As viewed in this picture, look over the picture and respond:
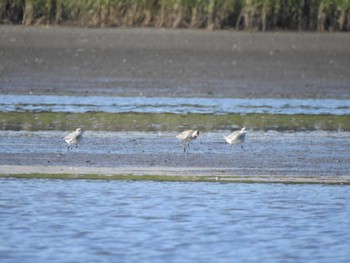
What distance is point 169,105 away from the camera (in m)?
18.9

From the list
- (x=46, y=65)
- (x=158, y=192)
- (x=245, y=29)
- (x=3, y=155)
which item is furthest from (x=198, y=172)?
(x=245, y=29)

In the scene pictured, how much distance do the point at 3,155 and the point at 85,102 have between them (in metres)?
5.77

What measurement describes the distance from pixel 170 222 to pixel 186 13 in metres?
17.3

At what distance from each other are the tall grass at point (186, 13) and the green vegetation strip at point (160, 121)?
9.22 metres

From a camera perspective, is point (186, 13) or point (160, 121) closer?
point (160, 121)

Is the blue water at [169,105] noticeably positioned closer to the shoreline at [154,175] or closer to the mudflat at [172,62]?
the mudflat at [172,62]

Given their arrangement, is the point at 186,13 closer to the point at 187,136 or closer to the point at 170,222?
the point at 187,136

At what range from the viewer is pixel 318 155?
45.4 ft

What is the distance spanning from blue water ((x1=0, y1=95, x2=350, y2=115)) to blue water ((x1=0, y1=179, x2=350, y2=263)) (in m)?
6.51

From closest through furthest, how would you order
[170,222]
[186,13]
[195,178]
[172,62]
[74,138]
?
1. [170,222]
2. [195,178]
3. [74,138]
4. [172,62]
5. [186,13]

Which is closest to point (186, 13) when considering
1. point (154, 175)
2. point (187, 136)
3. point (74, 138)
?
point (187, 136)


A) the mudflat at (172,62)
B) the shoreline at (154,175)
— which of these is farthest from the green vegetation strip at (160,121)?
the shoreline at (154,175)

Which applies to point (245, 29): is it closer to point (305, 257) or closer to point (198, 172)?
point (198, 172)

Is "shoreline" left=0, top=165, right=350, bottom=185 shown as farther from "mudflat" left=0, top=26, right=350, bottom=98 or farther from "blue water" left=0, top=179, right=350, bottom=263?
"mudflat" left=0, top=26, right=350, bottom=98
